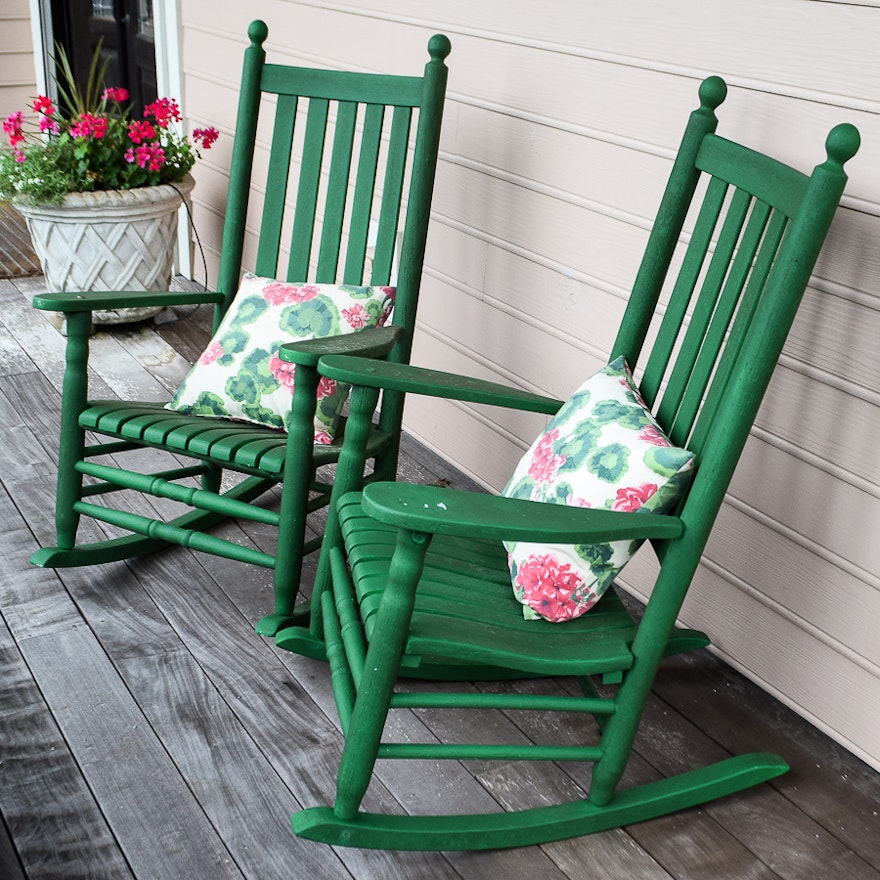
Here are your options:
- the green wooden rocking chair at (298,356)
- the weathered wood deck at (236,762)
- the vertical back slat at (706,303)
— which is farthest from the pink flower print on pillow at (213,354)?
the vertical back slat at (706,303)

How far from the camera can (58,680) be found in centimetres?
190

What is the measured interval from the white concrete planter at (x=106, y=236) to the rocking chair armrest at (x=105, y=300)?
1187 mm

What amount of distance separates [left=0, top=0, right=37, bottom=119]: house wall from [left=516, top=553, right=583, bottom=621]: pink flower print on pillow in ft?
17.0

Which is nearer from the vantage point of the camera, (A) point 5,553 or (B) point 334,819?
(B) point 334,819

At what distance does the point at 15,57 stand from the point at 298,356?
4.74m

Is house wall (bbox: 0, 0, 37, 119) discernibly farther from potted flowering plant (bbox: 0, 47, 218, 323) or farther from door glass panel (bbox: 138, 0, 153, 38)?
potted flowering plant (bbox: 0, 47, 218, 323)

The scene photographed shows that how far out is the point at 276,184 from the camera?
237 cm

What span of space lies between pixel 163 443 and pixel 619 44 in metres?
1.22

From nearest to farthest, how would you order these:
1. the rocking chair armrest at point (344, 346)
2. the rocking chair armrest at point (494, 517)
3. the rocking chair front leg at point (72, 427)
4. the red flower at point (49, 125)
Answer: the rocking chair armrest at point (494, 517) → the rocking chair armrest at point (344, 346) → the rocking chair front leg at point (72, 427) → the red flower at point (49, 125)

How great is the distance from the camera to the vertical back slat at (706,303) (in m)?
1.66

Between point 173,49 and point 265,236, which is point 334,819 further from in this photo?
point 173,49

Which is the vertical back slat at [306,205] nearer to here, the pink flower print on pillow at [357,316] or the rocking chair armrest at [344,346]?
the pink flower print on pillow at [357,316]

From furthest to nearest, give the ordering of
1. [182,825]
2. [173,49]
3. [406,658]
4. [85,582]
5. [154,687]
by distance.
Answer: [173,49], [85,582], [154,687], [182,825], [406,658]

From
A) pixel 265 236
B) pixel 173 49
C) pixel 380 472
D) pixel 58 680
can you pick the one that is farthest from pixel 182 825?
pixel 173 49
